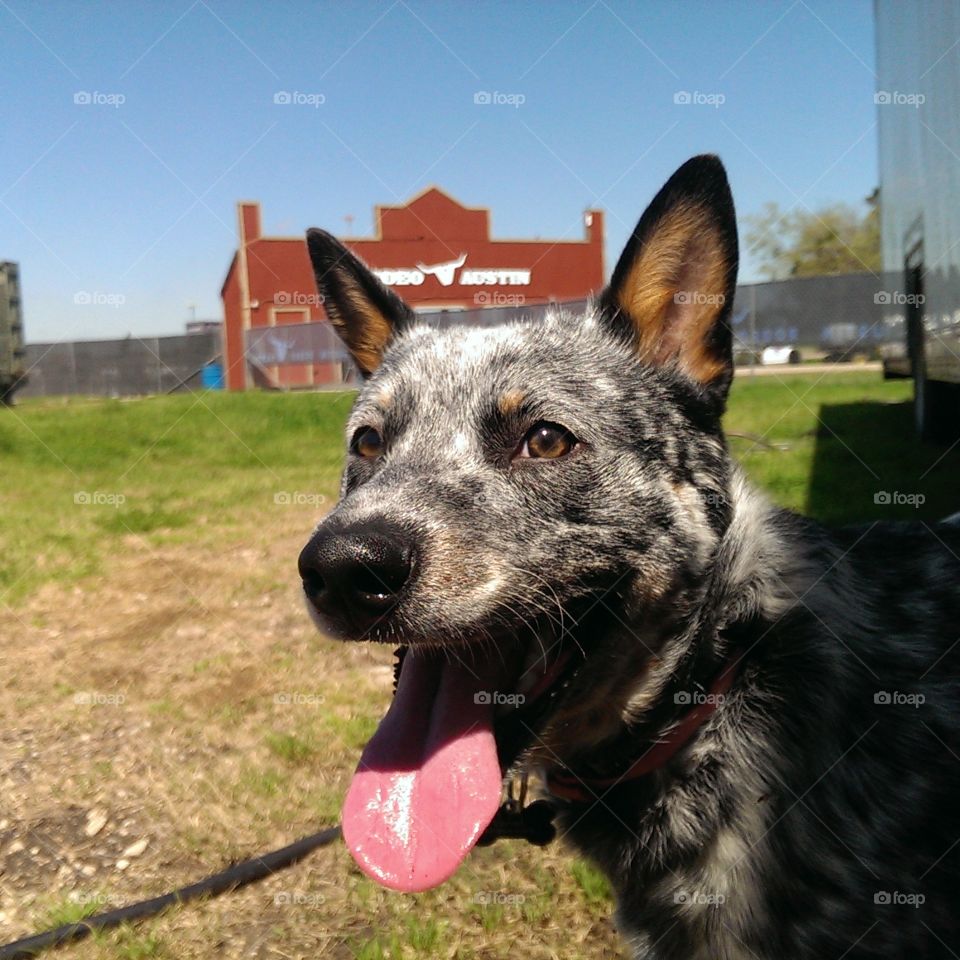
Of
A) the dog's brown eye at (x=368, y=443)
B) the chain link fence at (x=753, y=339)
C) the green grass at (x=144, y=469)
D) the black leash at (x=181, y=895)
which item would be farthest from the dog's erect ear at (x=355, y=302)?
the chain link fence at (x=753, y=339)

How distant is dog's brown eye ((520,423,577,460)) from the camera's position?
7.71 feet

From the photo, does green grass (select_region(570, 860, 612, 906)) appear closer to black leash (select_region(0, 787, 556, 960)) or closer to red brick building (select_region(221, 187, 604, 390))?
black leash (select_region(0, 787, 556, 960))

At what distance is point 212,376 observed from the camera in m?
27.6

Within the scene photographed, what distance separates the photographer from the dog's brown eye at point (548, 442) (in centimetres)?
235

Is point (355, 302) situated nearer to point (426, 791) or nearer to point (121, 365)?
point (426, 791)

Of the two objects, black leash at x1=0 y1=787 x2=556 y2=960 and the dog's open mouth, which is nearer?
the dog's open mouth

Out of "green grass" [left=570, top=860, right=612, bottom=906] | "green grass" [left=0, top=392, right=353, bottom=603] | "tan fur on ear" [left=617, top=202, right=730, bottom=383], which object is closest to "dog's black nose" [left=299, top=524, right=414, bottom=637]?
"tan fur on ear" [left=617, top=202, right=730, bottom=383]

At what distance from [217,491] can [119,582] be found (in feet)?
11.9

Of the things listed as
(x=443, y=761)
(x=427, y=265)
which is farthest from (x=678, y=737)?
(x=427, y=265)

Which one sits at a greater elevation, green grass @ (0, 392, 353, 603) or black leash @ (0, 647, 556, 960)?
green grass @ (0, 392, 353, 603)

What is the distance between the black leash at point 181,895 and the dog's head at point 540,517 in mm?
1139

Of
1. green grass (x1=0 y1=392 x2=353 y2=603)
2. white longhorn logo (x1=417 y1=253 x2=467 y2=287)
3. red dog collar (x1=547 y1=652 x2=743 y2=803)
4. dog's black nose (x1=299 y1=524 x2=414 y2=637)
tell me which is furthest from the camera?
white longhorn logo (x1=417 y1=253 x2=467 y2=287)

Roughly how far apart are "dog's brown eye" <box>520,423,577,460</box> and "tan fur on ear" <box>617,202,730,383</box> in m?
0.40

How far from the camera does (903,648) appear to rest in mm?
2262
